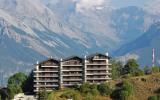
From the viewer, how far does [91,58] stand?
184500 millimetres

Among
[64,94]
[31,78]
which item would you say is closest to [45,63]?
[31,78]

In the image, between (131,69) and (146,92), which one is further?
(131,69)

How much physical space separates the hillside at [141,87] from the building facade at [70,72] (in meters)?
11.1

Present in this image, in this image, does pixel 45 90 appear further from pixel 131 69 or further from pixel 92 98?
pixel 131 69

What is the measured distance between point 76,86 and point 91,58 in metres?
13.0

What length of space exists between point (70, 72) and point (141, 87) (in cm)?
2438

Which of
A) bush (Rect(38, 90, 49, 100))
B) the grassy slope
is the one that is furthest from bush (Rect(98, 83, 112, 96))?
bush (Rect(38, 90, 49, 100))

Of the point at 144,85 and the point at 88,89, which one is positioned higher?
the point at 144,85

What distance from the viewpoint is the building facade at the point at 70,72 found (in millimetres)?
181000

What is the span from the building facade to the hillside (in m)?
11.1

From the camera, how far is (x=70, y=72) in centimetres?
18338

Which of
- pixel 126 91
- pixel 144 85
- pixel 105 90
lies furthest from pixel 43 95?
pixel 144 85

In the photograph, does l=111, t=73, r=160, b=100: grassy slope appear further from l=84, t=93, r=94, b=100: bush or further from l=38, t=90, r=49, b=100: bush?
l=38, t=90, r=49, b=100: bush

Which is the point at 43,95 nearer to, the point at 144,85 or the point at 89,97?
the point at 89,97
